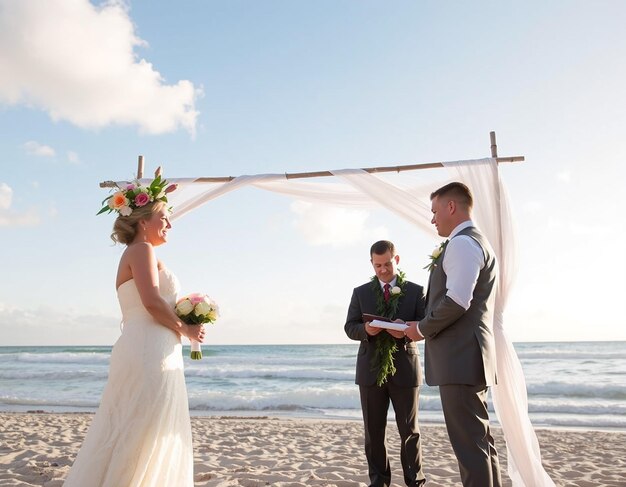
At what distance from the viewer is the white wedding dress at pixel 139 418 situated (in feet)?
8.84

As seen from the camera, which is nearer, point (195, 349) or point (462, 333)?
point (462, 333)

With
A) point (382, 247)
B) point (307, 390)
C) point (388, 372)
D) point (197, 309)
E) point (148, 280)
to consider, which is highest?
point (382, 247)

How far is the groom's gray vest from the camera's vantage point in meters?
2.75

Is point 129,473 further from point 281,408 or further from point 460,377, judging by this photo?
point 281,408

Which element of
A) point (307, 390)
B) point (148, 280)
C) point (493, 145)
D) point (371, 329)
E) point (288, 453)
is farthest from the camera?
point (307, 390)

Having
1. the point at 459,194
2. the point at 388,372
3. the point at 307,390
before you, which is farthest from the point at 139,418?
the point at 307,390

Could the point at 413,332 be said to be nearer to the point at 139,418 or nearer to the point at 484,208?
the point at 139,418

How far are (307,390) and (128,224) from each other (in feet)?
38.4

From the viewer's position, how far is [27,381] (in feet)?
55.2

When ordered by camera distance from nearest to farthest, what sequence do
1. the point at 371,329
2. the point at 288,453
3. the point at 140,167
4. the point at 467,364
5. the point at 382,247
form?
the point at 467,364
the point at 371,329
the point at 382,247
the point at 140,167
the point at 288,453

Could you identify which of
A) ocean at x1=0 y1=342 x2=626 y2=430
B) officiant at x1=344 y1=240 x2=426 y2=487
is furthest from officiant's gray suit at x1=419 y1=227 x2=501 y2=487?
ocean at x1=0 y1=342 x2=626 y2=430

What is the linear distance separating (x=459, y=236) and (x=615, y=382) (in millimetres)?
14590

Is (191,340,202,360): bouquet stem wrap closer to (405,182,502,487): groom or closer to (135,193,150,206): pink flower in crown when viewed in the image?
(135,193,150,206): pink flower in crown

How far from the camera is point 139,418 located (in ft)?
9.13
